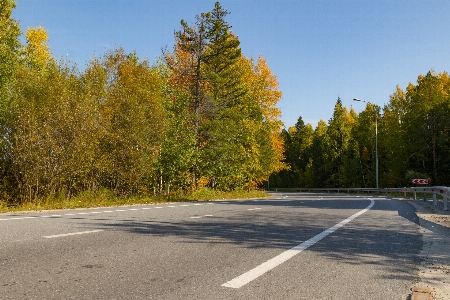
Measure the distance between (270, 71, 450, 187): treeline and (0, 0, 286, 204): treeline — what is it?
70.2 feet

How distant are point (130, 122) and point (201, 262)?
1685 centimetres

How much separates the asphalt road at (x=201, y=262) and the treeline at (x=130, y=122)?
9528mm

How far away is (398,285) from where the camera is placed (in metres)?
4.32

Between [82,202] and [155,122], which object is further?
[155,122]

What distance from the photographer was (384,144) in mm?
63750

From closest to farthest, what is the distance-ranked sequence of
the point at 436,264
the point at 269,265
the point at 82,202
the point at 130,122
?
1. the point at 269,265
2. the point at 436,264
3. the point at 82,202
4. the point at 130,122

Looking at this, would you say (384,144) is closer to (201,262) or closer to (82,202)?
(82,202)

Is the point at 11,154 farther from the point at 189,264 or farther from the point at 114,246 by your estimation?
the point at 189,264

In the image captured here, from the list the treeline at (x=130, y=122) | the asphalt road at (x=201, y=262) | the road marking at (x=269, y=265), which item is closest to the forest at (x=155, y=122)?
the treeline at (x=130, y=122)

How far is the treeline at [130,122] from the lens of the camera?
17750mm

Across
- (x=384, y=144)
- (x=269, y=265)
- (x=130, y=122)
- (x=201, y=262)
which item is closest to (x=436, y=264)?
(x=269, y=265)

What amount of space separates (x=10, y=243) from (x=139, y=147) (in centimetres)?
1514

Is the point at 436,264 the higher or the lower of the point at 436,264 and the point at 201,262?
the lower

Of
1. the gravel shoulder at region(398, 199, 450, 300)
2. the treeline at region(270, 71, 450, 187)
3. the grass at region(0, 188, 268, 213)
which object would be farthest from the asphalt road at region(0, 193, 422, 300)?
the treeline at region(270, 71, 450, 187)
